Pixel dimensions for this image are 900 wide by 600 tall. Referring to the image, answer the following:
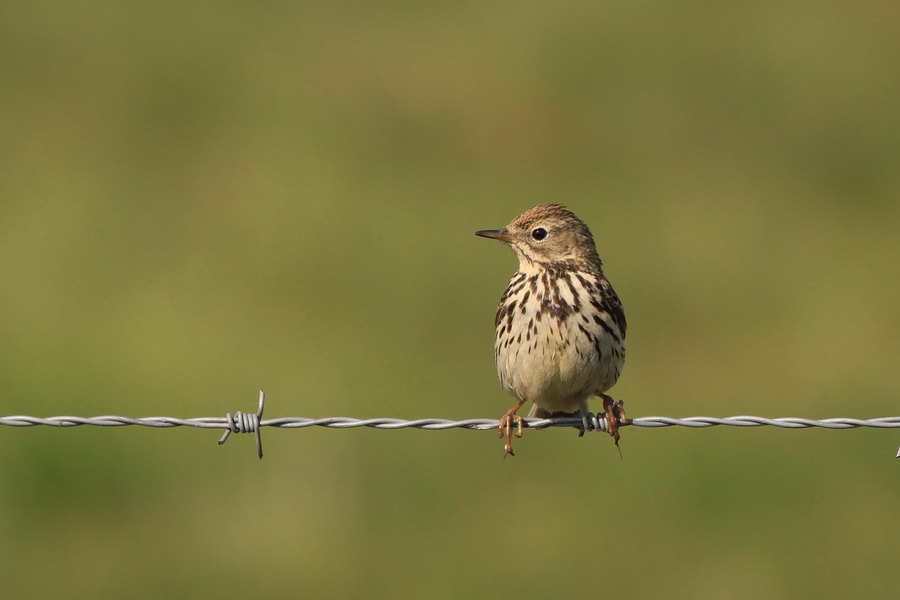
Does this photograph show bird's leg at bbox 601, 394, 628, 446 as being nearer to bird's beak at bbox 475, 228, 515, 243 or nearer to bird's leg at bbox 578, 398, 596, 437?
bird's leg at bbox 578, 398, 596, 437

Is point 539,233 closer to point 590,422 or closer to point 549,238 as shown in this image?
point 549,238

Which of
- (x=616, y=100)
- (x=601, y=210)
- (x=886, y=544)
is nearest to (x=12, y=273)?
(x=601, y=210)

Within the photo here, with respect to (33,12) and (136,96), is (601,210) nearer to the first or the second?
(136,96)

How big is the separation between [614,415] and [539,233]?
1.35 meters

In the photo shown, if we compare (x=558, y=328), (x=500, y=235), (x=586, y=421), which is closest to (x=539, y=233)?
(x=500, y=235)

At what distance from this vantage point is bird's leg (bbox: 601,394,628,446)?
834 cm

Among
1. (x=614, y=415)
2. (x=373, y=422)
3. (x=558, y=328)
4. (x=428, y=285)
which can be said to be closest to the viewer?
(x=373, y=422)

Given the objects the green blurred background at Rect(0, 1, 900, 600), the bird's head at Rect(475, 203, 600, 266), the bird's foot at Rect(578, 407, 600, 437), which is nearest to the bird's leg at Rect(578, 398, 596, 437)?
the bird's foot at Rect(578, 407, 600, 437)

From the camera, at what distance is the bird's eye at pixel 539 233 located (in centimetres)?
933

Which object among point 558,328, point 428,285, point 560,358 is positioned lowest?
point 560,358

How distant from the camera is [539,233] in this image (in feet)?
30.7

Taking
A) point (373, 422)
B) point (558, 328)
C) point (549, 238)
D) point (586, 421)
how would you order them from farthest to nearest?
point (549, 238)
point (558, 328)
point (586, 421)
point (373, 422)

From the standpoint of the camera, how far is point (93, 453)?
1279 centimetres

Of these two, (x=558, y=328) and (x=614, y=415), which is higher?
(x=558, y=328)
